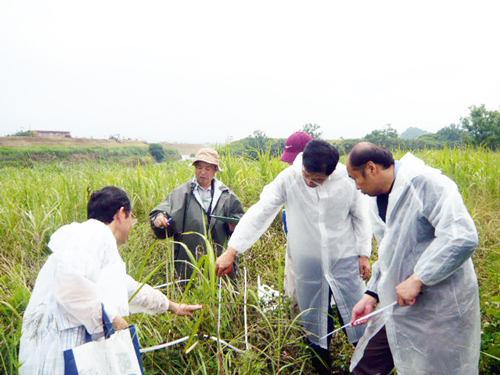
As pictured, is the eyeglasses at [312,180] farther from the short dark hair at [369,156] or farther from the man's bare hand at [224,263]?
the man's bare hand at [224,263]

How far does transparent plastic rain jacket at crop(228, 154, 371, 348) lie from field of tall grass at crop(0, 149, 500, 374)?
0.18 metres

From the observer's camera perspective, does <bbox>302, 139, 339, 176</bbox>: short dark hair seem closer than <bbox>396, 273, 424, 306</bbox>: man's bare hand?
No

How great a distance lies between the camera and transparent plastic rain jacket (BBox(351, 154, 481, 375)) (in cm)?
157

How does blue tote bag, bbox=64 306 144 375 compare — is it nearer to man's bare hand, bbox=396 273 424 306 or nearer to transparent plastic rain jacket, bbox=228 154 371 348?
transparent plastic rain jacket, bbox=228 154 371 348

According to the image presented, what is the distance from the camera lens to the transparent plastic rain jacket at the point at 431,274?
1.57 meters

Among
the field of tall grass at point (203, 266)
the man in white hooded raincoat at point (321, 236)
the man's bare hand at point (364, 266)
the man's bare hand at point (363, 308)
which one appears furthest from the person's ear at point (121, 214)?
the man's bare hand at point (364, 266)

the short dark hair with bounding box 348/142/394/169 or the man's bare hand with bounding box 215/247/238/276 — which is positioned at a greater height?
the short dark hair with bounding box 348/142/394/169

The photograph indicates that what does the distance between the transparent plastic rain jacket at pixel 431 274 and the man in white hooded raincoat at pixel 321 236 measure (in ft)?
1.82

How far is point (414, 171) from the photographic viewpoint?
1.76 metres

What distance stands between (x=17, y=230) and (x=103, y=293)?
8.70 ft

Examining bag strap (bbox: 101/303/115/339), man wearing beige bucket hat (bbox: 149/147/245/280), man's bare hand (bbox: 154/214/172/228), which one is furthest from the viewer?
man wearing beige bucket hat (bbox: 149/147/245/280)

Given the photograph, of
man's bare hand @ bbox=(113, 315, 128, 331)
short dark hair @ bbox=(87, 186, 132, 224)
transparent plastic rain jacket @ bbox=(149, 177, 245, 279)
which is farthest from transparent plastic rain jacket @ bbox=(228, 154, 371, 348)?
man's bare hand @ bbox=(113, 315, 128, 331)

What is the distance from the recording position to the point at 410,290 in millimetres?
1635

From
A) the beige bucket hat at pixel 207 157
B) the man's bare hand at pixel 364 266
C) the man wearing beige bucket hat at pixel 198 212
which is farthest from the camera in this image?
the beige bucket hat at pixel 207 157
